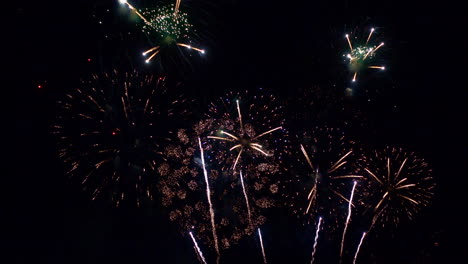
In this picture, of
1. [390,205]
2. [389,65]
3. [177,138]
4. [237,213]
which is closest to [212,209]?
[237,213]

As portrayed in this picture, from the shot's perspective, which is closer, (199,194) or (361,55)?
(361,55)

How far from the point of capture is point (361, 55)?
7.69 meters

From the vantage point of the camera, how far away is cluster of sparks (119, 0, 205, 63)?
6.17 m

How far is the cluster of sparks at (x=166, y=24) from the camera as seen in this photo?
617cm

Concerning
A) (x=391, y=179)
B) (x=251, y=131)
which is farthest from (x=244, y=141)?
(x=391, y=179)

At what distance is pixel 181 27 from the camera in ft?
21.0

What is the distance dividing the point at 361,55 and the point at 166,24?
467 centimetres

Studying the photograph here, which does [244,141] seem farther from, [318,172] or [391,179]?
[391,179]

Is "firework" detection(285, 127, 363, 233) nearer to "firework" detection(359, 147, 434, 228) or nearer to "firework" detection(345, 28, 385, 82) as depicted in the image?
"firework" detection(359, 147, 434, 228)

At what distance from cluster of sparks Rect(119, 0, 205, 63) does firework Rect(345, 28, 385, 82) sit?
3.79 meters

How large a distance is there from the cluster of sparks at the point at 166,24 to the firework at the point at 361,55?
379cm

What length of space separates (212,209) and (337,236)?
507cm

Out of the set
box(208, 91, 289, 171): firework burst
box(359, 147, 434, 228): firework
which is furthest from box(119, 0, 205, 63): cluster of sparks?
box(359, 147, 434, 228): firework

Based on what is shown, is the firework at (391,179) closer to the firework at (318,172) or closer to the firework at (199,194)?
the firework at (318,172)
